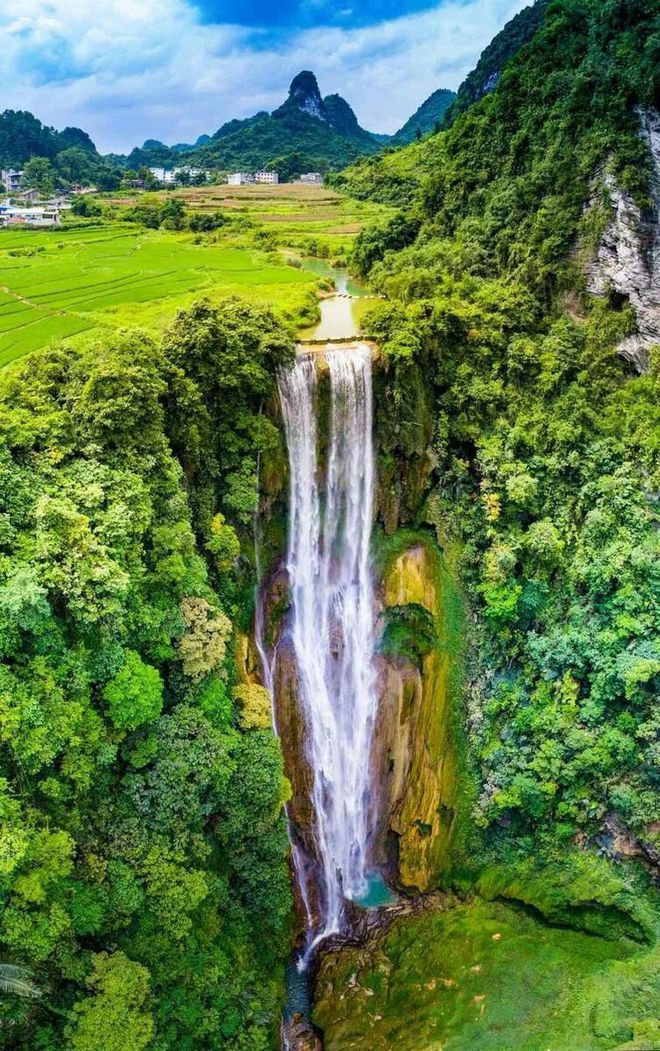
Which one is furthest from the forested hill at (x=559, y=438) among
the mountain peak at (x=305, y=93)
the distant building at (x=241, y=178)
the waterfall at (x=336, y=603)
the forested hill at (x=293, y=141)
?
the mountain peak at (x=305, y=93)

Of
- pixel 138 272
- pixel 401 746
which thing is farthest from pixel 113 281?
pixel 401 746

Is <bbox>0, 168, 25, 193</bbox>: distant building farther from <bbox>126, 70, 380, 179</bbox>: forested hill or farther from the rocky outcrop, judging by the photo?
the rocky outcrop

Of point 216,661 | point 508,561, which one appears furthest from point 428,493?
point 216,661

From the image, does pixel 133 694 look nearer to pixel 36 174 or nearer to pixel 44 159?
pixel 36 174

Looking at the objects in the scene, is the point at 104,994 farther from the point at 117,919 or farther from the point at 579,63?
the point at 579,63

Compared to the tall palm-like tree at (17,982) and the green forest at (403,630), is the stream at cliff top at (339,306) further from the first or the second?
the tall palm-like tree at (17,982)

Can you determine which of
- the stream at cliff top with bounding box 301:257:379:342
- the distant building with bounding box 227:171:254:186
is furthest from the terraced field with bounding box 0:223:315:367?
the distant building with bounding box 227:171:254:186
